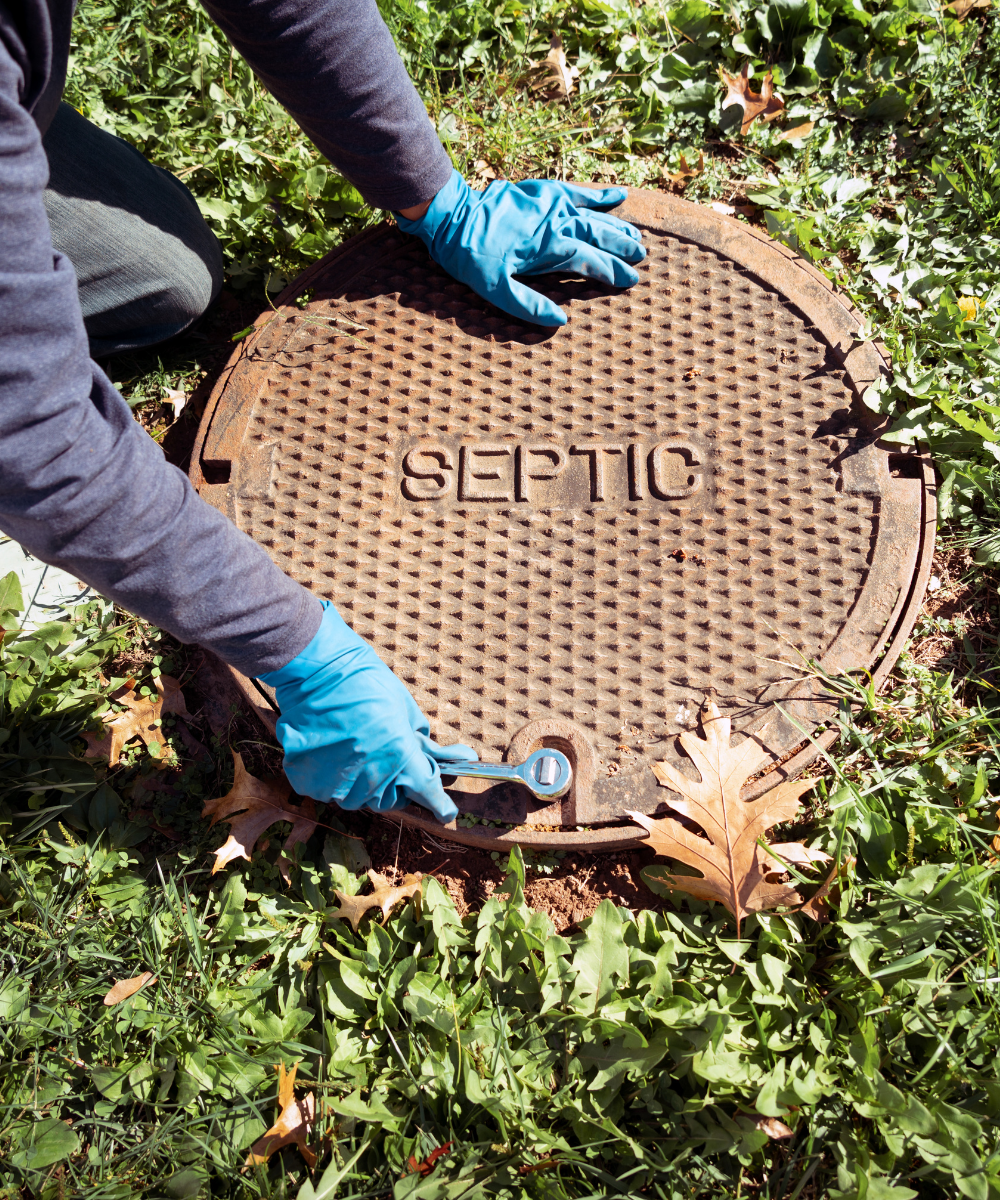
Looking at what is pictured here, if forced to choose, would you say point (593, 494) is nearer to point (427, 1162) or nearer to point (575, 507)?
point (575, 507)

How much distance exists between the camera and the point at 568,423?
218 centimetres

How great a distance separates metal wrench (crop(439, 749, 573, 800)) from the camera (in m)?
1.78

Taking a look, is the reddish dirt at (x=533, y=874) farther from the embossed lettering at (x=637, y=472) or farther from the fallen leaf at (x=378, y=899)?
the embossed lettering at (x=637, y=472)

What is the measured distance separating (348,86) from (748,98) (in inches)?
58.1

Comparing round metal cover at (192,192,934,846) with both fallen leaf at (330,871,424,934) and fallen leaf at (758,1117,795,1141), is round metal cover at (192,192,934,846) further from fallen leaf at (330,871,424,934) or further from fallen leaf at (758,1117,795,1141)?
fallen leaf at (758,1117,795,1141)

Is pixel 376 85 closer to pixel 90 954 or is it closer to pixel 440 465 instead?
pixel 440 465

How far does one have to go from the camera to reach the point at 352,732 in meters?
1.79

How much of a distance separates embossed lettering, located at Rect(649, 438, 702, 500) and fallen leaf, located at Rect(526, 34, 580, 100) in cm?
167

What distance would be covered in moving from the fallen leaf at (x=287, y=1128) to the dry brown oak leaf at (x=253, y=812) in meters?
0.45

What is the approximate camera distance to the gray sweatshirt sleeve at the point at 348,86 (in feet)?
6.38

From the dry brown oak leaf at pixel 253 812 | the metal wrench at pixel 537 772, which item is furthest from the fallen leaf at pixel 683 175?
the dry brown oak leaf at pixel 253 812

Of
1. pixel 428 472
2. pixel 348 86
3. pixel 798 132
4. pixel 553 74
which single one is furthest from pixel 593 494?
pixel 553 74

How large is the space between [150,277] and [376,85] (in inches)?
33.4

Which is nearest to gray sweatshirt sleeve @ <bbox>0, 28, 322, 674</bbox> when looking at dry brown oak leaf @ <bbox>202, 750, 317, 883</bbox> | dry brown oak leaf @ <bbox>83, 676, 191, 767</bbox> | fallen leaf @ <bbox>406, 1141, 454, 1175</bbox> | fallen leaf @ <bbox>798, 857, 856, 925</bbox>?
dry brown oak leaf @ <bbox>202, 750, 317, 883</bbox>
